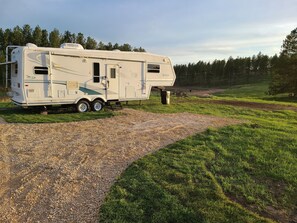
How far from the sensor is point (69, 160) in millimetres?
6238

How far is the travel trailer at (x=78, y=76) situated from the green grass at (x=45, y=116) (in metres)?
0.55

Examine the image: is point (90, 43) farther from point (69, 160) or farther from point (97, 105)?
point (69, 160)

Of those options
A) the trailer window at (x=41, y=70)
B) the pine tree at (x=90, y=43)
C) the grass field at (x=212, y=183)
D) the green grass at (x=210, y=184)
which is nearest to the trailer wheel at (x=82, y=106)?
the trailer window at (x=41, y=70)

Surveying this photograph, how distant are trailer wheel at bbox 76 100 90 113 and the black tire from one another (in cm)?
31

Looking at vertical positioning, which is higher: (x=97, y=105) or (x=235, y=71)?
(x=235, y=71)

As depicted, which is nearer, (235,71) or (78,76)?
(78,76)

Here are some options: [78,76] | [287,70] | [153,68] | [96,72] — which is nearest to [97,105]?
[96,72]

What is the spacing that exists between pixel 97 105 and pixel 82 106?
79cm

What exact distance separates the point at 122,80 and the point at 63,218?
1097cm

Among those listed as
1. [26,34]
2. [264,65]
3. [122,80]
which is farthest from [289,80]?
[264,65]

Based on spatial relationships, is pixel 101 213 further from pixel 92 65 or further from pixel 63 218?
pixel 92 65

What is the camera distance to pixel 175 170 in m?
5.68

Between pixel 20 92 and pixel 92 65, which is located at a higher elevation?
pixel 92 65

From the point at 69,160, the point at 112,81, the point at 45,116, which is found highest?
the point at 112,81
